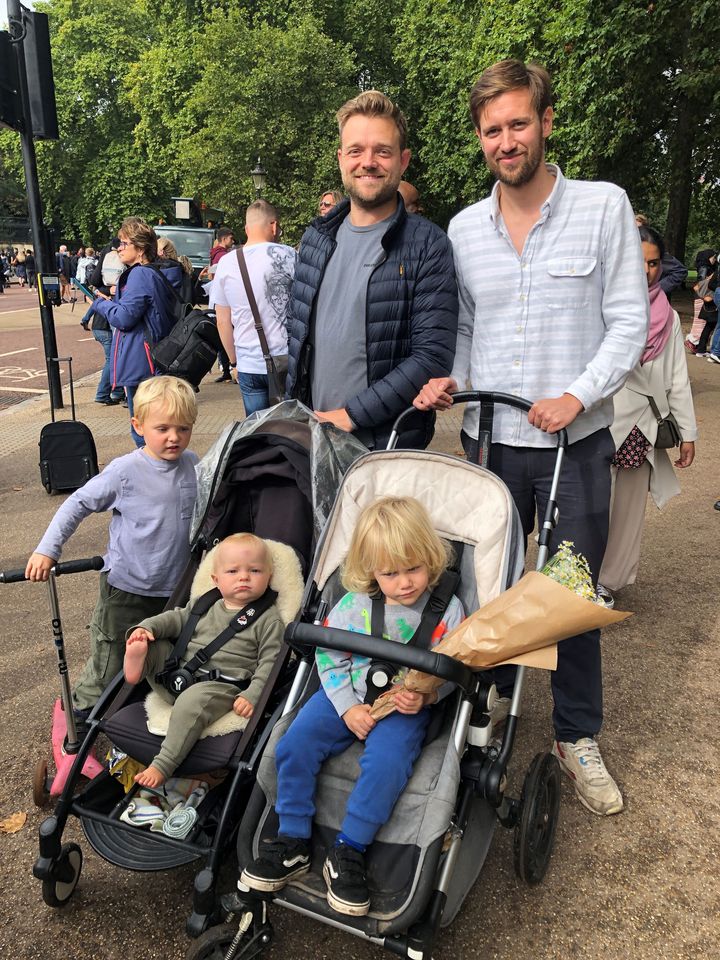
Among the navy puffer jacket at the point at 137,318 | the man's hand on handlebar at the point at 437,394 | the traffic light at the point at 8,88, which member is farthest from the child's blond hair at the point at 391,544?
the traffic light at the point at 8,88

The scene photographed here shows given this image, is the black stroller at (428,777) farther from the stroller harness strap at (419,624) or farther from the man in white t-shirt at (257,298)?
the man in white t-shirt at (257,298)

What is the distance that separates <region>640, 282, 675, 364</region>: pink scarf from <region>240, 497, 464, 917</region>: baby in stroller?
2.31 m

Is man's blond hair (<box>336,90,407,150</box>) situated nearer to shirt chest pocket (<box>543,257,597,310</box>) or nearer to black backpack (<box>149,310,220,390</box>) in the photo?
shirt chest pocket (<box>543,257,597,310</box>)

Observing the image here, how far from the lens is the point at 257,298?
5.94 metres

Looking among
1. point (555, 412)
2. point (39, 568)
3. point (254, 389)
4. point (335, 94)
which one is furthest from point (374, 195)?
point (335, 94)

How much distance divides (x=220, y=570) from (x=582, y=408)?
4.71 feet

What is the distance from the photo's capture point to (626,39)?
14.2 meters

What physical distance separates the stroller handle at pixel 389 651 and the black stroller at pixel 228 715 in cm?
46

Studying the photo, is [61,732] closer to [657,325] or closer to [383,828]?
[383,828]

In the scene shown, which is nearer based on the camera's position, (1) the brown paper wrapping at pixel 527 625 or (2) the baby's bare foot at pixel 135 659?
(1) the brown paper wrapping at pixel 527 625

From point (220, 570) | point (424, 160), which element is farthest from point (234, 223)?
point (220, 570)

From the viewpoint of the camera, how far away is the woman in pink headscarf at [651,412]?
4.38m

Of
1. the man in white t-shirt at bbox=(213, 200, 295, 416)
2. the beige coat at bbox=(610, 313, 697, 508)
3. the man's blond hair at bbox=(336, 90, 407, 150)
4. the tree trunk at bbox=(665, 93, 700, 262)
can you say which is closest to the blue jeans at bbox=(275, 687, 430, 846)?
the man's blond hair at bbox=(336, 90, 407, 150)

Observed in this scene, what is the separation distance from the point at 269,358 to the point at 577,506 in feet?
11.0
